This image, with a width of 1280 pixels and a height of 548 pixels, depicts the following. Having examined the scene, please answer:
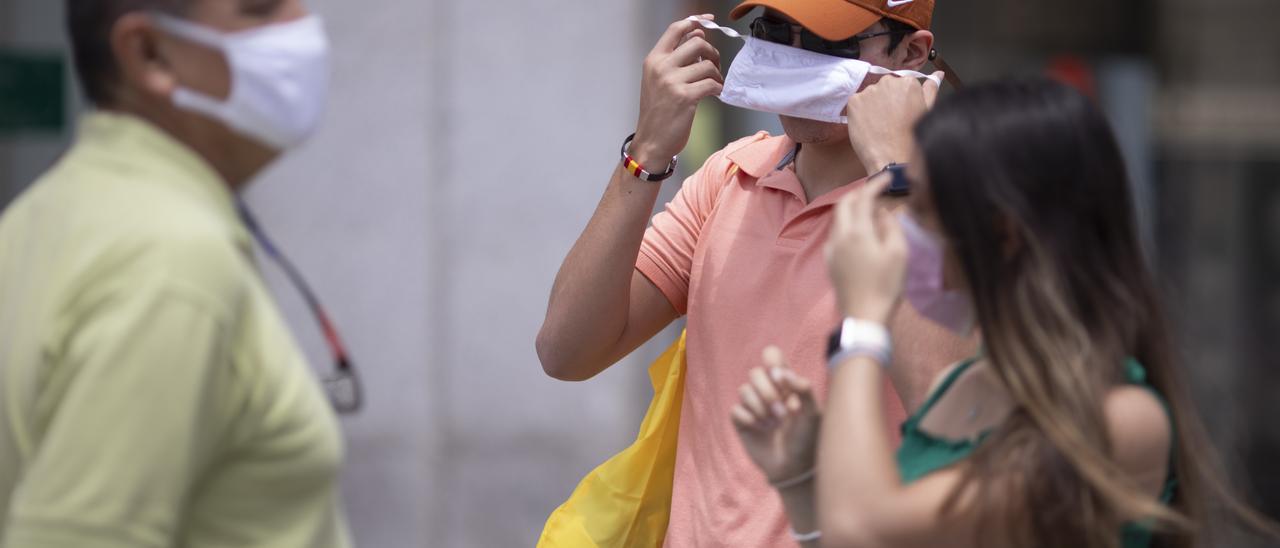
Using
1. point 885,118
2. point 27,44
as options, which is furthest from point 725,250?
point 27,44

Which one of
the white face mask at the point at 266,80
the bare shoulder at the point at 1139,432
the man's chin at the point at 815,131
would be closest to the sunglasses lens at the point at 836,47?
the man's chin at the point at 815,131

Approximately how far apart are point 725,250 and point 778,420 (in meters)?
0.67

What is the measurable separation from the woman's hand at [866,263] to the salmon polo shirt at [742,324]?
420mm

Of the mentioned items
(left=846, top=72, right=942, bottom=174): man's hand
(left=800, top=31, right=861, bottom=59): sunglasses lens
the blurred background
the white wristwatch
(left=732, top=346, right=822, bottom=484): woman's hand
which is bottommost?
the blurred background

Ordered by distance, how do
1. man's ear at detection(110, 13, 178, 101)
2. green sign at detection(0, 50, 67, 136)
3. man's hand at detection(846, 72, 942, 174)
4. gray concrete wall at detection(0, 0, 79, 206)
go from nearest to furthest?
man's ear at detection(110, 13, 178, 101) → man's hand at detection(846, 72, 942, 174) → green sign at detection(0, 50, 67, 136) → gray concrete wall at detection(0, 0, 79, 206)

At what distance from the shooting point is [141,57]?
1.91 meters

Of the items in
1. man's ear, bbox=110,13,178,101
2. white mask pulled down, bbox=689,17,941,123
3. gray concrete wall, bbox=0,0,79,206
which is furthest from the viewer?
gray concrete wall, bbox=0,0,79,206

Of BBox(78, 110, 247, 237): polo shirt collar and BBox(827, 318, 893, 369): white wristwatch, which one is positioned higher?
BBox(78, 110, 247, 237): polo shirt collar

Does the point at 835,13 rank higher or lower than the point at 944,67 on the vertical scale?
higher

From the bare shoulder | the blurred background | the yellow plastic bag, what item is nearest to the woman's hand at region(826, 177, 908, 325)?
the bare shoulder

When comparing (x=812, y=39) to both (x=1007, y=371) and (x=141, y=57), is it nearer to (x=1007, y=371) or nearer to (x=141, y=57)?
(x=1007, y=371)

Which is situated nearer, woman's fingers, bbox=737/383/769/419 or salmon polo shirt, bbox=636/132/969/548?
woman's fingers, bbox=737/383/769/419

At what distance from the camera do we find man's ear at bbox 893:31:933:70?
112 inches

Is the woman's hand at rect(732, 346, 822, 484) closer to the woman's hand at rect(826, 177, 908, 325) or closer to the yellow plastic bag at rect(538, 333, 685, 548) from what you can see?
the woman's hand at rect(826, 177, 908, 325)
